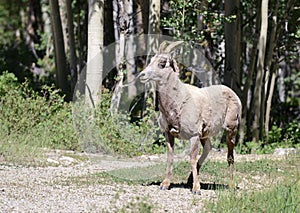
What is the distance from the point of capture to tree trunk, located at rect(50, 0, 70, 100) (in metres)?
18.9

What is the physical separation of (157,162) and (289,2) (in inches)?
295

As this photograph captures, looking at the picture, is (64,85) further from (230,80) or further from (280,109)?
(280,109)

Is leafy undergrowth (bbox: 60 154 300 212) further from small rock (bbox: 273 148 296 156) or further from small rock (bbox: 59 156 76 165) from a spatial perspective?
small rock (bbox: 59 156 76 165)

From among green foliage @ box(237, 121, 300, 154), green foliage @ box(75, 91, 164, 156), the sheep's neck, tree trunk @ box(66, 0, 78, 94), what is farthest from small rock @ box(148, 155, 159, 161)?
tree trunk @ box(66, 0, 78, 94)

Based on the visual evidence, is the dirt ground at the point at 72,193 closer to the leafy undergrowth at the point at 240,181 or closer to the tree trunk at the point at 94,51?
the leafy undergrowth at the point at 240,181

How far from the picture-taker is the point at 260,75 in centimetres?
1808

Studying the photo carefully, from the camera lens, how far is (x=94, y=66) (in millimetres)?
15859

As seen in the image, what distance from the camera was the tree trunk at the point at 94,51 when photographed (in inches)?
621

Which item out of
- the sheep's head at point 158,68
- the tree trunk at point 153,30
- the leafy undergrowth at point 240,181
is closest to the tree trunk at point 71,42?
the tree trunk at point 153,30

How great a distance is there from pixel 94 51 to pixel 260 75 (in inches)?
191

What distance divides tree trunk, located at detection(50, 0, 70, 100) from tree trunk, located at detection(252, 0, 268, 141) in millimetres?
5324

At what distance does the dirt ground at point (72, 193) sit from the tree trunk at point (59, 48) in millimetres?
6696

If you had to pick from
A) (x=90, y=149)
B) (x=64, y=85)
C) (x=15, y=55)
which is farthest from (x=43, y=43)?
(x=90, y=149)

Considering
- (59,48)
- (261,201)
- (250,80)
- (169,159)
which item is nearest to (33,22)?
(59,48)
